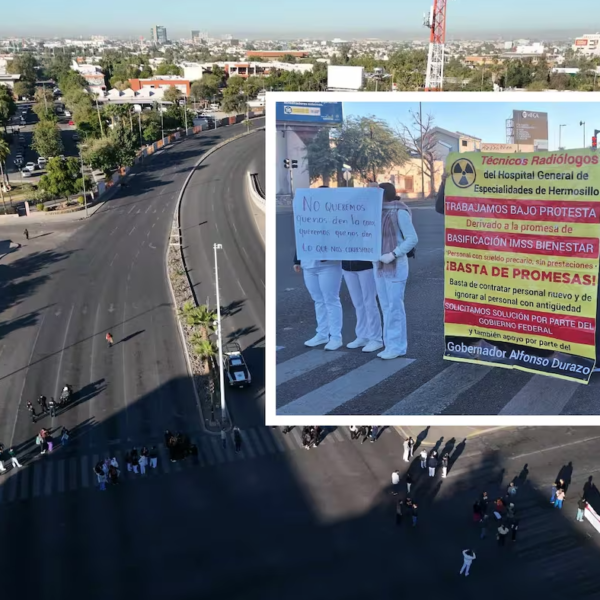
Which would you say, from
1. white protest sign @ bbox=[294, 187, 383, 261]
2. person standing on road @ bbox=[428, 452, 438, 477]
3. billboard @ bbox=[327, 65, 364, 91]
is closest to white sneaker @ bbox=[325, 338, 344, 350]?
white protest sign @ bbox=[294, 187, 383, 261]

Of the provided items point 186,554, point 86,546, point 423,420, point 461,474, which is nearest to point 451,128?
point 423,420

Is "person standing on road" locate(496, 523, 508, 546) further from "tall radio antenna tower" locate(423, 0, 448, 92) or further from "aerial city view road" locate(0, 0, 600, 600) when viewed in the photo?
"tall radio antenna tower" locate(423, 0, 448, 92)

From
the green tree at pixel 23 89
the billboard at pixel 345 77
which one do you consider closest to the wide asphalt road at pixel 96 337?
the billboard at pixel 345 77

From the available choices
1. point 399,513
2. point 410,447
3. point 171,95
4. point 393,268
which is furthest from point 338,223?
point 171,95

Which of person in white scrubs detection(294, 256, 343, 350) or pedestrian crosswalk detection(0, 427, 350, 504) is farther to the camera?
pedestrian crosswalk detection(0, 427, 350, 504)

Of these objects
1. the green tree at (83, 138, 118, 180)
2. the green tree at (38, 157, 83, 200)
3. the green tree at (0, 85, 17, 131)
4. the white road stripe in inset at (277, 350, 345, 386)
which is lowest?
the white road stripe in inset at (277, 350, 345, 386)

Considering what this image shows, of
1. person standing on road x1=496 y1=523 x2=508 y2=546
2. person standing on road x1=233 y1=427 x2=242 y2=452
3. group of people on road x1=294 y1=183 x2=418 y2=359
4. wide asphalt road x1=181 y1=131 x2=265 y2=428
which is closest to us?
group of people on road x1=294 y1=183 x2=418 y2=359

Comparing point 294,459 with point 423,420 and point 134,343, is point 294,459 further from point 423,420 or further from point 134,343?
point 134,343
